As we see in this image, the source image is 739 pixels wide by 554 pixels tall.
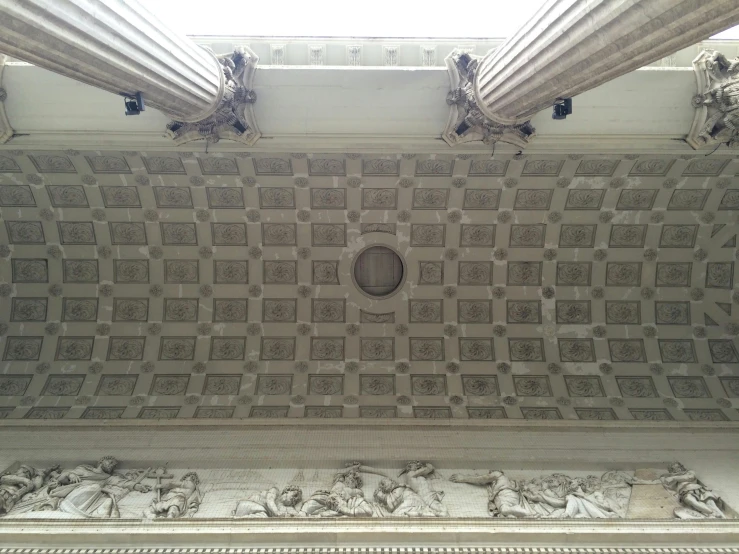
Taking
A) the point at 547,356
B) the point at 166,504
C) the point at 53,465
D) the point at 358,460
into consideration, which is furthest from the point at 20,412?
the point at 547,356

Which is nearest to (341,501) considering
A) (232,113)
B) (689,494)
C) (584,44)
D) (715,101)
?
(689,494)

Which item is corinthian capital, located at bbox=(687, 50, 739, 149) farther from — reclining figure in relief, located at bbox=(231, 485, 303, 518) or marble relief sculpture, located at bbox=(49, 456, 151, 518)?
marble relief sculpture, located at bbox=(49, 456, 151, 518)

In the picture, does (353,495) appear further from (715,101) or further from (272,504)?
(715,101)

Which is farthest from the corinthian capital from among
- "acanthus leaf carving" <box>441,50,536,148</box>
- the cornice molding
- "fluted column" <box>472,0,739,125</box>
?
the cornice molding

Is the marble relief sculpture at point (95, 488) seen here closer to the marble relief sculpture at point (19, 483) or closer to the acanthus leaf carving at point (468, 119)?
the marble relief sculpture at point (19, 483)

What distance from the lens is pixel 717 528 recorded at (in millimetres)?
9297

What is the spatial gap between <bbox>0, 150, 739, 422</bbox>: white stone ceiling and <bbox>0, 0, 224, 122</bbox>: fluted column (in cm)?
511

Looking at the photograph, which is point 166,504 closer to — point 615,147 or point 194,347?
point 194,347

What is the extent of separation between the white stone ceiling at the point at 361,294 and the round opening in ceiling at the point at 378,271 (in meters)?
0.31

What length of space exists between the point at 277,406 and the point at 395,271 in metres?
6.14

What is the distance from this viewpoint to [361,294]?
16.7 m

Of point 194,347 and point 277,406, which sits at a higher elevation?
point 194,347

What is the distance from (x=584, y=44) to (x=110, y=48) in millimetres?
7082

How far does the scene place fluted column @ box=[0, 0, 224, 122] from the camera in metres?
5.82
